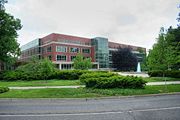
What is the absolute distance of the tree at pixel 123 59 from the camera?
87950 millimetres

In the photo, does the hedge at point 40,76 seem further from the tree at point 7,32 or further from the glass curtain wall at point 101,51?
the glass curtain wall at point 101,51

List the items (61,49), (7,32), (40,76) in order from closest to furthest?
(40,76)
(7,32)
(61,49)

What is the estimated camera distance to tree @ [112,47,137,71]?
87950 millimetres

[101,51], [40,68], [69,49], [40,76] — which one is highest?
[69,49]

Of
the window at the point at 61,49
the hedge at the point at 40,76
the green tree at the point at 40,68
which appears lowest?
the hedge at the point at 40,76

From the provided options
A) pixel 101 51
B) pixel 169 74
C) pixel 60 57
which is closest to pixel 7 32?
pixel 169 74

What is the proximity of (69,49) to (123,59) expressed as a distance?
929 inches

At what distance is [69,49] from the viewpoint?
259 ft

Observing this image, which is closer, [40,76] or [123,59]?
[40,76]

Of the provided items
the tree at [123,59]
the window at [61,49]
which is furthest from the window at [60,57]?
the tree at [123,59]

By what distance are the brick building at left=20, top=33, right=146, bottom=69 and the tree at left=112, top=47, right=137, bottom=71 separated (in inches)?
131

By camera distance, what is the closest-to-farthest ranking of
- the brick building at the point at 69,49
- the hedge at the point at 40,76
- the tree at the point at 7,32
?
the hedge at the point at 40,76 → the tree at the point at 7,32 → the brick building at the point at 69,49

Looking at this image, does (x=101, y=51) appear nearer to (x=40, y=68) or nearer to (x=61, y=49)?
(x=61, y=49)

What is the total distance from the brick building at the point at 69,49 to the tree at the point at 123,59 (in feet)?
11.0
